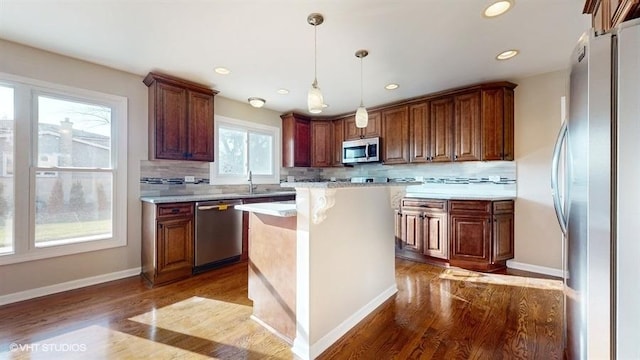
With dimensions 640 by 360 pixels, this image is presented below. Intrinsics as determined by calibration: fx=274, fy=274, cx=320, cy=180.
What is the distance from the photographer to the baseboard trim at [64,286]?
250 centimetres

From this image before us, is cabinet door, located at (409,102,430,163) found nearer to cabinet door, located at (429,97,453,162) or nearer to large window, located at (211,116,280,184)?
cabinet door, located at (429,97,453,162)

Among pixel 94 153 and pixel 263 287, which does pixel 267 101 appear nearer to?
pixel 94 153

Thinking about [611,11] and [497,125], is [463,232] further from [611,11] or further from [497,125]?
[611,11]

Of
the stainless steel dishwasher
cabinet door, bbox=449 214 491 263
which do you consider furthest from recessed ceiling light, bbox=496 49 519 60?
the stainless steel dishwasher

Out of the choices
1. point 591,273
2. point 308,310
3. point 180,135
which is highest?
point 180,135

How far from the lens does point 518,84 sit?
11.6 feet

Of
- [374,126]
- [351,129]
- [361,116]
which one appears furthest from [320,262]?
[351,129]

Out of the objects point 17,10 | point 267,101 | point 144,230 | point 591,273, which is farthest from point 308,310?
point 267,101

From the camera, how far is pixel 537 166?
338 cm

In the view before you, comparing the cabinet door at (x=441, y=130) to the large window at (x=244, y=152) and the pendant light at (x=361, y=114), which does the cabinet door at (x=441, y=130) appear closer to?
the pendant light at (x=361, y=114)

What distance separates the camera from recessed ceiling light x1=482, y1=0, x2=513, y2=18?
6.45 ft

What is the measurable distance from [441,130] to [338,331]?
3.09 m

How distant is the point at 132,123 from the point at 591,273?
4124mm

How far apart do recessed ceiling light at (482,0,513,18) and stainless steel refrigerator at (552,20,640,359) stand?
39.1 inches
